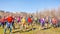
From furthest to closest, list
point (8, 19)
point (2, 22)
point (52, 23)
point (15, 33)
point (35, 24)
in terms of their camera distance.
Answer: point (35, 24), point (52, 23), point (2, 22), point (15, 33), point (8, 19)

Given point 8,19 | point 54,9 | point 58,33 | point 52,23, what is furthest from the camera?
point 54,9

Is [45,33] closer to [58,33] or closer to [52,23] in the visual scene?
[58,33]

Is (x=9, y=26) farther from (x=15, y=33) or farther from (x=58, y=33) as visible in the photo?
(x=58, y=33)

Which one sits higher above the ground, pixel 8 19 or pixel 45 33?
pixel 8 19

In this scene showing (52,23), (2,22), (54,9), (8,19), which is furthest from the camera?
(54,9)

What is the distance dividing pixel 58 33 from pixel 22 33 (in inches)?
181

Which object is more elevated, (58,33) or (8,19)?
(8,19)

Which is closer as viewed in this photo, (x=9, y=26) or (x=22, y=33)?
(x=9, y=26)

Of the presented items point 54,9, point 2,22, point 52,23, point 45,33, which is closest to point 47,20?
point 52,23

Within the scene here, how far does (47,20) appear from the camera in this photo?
37.5 meters

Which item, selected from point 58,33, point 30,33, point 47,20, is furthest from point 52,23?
point 30,33

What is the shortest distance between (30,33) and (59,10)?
63970 millimetres

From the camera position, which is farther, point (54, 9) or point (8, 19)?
point (54, 9)

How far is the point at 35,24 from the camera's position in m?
37.2
